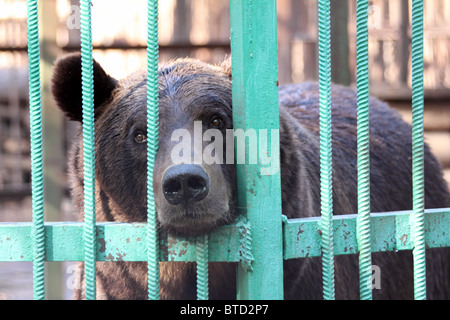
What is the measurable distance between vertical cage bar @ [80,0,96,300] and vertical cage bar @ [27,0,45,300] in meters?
0.14

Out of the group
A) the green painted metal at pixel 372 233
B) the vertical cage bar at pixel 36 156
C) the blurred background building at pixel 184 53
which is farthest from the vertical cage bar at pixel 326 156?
the blurred background building at pixel 184 53

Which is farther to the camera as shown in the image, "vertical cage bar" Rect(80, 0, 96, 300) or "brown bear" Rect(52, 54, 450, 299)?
"brown bear" Rect(52, 54, 450, 299)

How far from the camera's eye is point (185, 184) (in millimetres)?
2127

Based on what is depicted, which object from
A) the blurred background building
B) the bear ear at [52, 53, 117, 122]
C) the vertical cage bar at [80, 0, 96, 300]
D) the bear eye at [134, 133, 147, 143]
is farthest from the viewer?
the blurred background building

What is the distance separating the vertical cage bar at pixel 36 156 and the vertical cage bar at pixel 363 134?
1.06m

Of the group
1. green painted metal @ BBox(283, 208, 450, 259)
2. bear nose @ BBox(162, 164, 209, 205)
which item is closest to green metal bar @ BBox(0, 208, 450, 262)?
green painted metal @ BBox(283, 208, 450, 259)

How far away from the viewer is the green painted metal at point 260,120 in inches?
78.6

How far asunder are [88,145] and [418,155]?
1155 millimetres

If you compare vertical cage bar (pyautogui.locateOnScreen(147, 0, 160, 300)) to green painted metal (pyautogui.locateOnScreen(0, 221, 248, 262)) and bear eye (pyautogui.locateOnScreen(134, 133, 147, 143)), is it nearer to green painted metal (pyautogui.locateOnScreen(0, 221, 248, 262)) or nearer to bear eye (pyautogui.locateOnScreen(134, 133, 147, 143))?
green painted metal (pyautogui.locateOnScreen(0, 221, 248, 262))

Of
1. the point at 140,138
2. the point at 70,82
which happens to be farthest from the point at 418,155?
the point at 70,82

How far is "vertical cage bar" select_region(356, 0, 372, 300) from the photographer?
2111mm

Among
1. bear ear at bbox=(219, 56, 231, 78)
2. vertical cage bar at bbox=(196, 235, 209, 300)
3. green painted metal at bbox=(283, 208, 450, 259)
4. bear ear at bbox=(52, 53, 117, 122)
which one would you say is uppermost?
bear ear at bbox=(219, 56, 231, 78)
